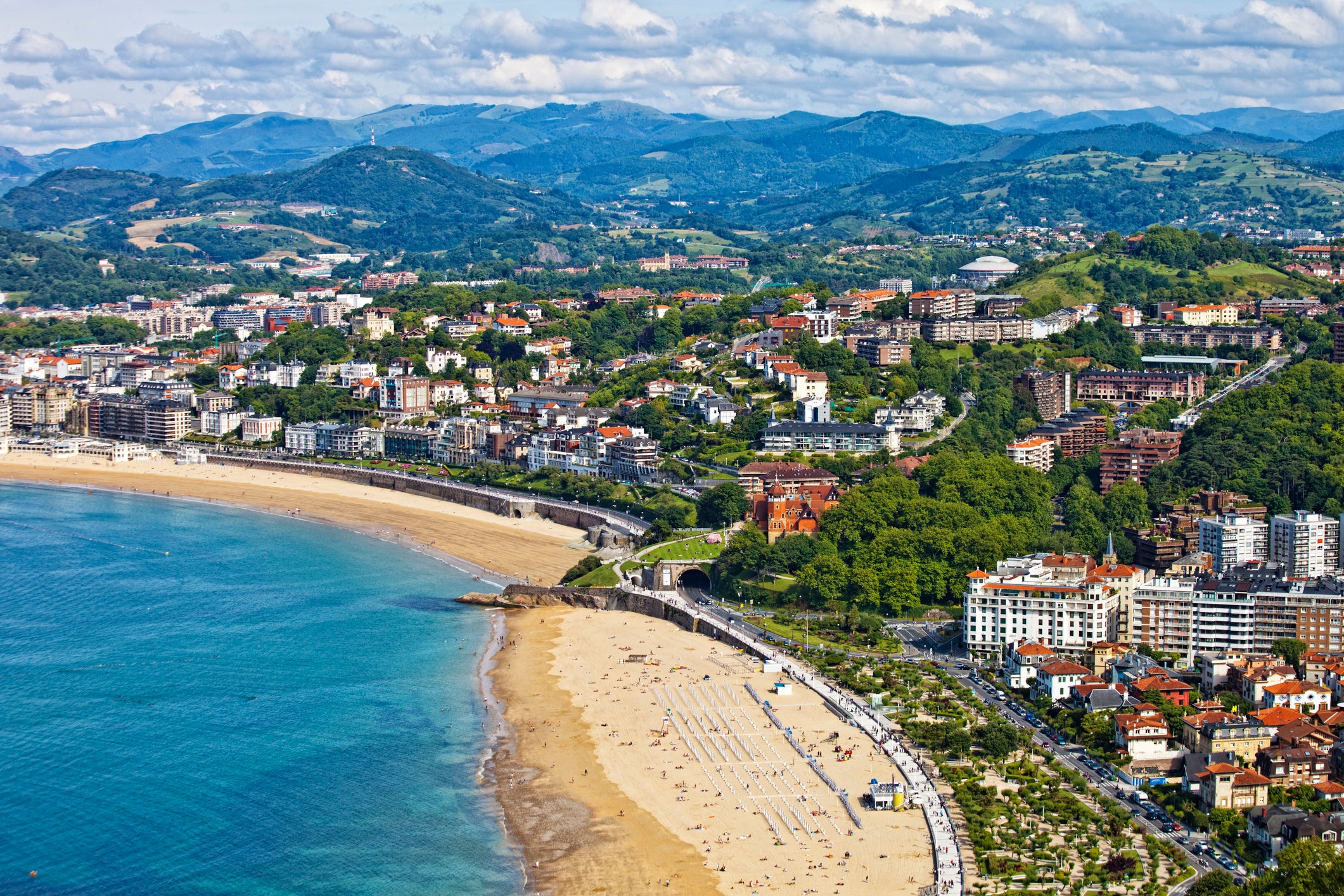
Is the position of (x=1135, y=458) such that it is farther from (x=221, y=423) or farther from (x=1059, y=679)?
(x=221, y=423)

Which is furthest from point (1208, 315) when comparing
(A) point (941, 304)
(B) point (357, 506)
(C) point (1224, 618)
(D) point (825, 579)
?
(B) point (357, 506)

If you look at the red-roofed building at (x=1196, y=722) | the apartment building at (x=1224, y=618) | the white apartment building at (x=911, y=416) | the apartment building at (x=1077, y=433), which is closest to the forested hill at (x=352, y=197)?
the white apartment building at (x=911, y=416)

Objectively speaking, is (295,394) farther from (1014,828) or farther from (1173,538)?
(1014,828)

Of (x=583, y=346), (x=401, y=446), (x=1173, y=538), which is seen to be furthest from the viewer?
(x=583, y=346)

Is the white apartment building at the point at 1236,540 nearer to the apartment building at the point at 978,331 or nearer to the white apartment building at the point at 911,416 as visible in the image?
the white apartment building at the point at 911,416

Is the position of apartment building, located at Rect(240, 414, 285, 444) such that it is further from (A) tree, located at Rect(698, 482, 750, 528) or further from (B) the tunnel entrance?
(B) the tunnel entrance

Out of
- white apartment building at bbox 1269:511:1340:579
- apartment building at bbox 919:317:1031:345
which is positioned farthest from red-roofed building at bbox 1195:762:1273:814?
apartment building at bbox 919:317:1031:345

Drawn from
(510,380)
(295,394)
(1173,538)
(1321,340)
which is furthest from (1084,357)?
(295,394)

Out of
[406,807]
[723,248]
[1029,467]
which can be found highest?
[723,248]
